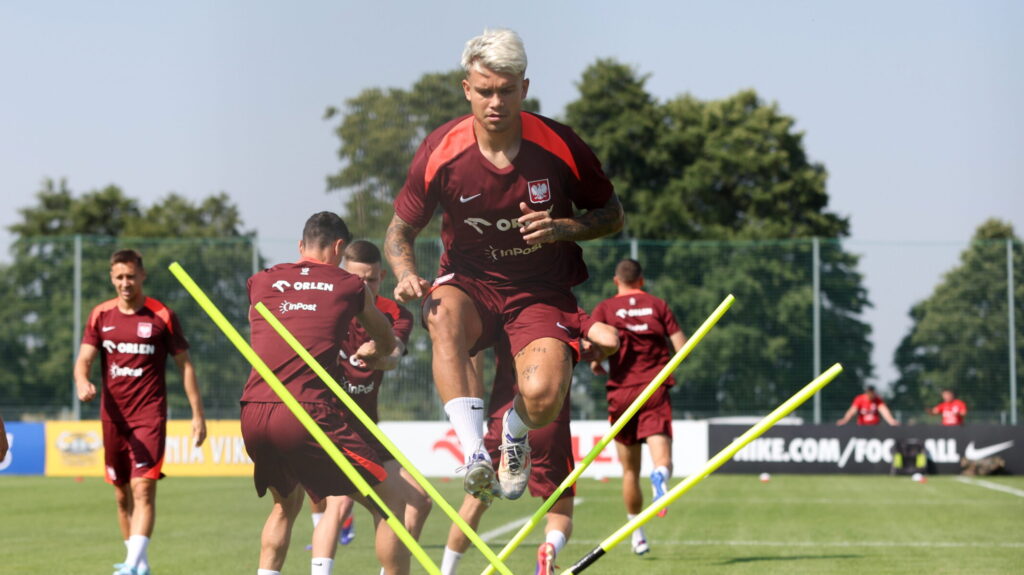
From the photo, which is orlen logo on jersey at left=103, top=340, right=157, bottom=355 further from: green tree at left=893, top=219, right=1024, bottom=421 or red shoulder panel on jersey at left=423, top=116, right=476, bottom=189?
green tree at left=893, top=219, right=1024, bottom=421

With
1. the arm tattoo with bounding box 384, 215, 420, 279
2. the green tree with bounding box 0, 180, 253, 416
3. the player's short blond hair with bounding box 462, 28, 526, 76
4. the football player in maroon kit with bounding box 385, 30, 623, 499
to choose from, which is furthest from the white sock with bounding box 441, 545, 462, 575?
the green tree with bounding box 0, 180, 253, 416

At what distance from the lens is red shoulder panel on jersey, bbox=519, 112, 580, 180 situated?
5660 millimetres

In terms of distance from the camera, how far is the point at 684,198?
4819 cm

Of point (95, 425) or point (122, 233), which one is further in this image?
point (122, 233)

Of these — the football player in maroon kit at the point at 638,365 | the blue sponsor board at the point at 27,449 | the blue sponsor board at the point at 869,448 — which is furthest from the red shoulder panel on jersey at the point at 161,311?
the blue sponsor board at the point at 27,449

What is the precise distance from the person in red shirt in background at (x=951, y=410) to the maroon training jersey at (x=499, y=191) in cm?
1964

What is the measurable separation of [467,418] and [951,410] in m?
20.0

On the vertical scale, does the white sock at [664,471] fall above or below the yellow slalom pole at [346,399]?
below

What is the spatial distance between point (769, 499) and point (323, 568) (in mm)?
11597

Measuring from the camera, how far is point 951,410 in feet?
78.7

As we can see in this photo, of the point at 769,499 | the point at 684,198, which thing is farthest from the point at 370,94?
the point at 684,198

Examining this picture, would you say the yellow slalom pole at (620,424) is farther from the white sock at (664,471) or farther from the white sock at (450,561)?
the white sock at (664,471)

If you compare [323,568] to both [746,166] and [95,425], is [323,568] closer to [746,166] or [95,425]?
[95,425]

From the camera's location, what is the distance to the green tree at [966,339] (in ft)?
80.4
